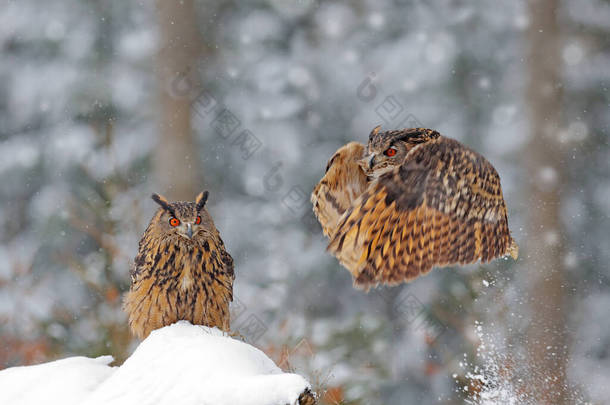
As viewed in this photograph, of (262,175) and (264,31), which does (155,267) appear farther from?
(264,31)

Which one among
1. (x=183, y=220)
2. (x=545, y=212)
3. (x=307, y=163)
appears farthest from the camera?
(x=307, y=163)

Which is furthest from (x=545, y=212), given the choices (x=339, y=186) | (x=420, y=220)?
(x=420, y=220)

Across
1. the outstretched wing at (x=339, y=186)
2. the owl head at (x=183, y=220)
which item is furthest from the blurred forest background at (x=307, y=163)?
the outstretched wing at (x=339, y=186)

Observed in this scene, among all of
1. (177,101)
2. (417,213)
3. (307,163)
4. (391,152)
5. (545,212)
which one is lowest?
(545,212)

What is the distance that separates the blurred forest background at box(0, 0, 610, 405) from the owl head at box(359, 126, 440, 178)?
2518 millimetres

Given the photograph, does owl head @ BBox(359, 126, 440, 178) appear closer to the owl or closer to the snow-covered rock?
the snow-covered rock

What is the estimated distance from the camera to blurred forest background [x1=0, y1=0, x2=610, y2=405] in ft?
14.7

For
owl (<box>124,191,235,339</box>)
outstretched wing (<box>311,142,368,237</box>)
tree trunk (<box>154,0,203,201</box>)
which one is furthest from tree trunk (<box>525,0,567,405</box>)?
outstretched wing (<box>311,142,368,237</box>)

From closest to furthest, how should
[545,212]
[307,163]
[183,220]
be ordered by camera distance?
1. [183,220]
2. [545,212]
3. [307,163]

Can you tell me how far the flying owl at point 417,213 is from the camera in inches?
57.7

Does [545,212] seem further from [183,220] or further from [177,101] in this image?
[183,220]

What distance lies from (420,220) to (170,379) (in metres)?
0.83

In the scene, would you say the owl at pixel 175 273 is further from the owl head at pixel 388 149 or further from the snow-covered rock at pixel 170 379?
the owl head at pixel 388 149

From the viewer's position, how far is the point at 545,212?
4566mm
